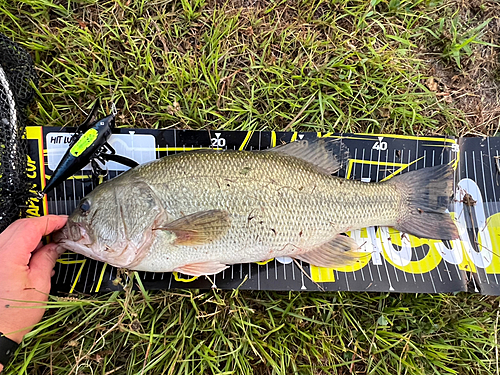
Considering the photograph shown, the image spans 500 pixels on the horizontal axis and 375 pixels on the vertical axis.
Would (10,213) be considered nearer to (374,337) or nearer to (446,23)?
(374,337)

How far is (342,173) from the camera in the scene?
110 inches

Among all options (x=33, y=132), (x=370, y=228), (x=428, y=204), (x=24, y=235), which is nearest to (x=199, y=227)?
(x=24, y=235)

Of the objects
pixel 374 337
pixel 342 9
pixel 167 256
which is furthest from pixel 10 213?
pixel 342 9

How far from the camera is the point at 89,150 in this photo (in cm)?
247

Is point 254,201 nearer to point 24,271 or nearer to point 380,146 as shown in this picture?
point 380,146

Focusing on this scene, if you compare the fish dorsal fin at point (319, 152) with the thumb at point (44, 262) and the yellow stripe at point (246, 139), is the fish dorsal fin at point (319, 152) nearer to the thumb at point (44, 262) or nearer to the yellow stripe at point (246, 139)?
the yellow stripe at point (246, 139)

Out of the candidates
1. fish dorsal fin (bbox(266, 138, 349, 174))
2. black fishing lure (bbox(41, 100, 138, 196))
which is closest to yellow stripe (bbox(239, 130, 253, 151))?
fish dorsal fin (bbox(266, 138, 349, 174))

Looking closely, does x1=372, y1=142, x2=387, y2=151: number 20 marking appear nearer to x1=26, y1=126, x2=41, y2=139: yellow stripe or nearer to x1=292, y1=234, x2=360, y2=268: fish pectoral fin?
x1=292, y1=234, x2=360, y2=268: fish pectoral fin

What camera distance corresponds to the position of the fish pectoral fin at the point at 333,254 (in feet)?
8.21

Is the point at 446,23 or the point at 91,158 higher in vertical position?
the point at 446,23

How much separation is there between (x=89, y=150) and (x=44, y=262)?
897 mm

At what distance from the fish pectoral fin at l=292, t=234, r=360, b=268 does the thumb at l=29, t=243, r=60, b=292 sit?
1.84m

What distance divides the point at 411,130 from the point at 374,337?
1.84 m

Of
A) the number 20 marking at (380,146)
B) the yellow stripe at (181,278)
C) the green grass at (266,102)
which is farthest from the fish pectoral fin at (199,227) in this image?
the number 20 marking at (380,146)
